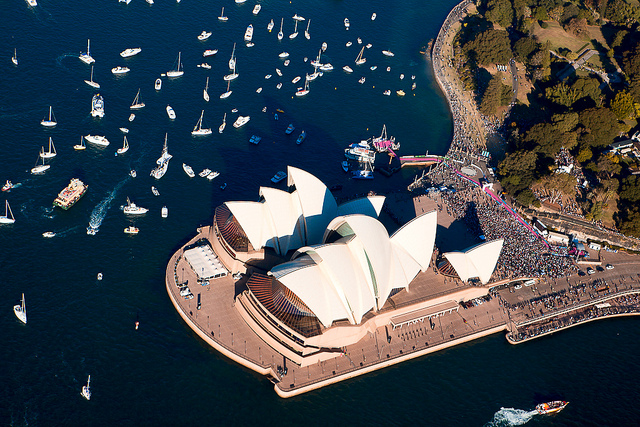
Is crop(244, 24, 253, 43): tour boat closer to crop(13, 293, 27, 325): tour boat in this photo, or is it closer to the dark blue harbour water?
the dark blue harbour water

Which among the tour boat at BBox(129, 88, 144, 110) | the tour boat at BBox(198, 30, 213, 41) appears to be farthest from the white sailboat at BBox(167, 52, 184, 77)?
the tour boat at BBox(198, 30, 213, 41)

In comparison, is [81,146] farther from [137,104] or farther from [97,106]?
[137,104]

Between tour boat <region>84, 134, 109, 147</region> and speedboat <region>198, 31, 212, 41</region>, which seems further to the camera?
speedboat <region>198, 31, 212, 41</region>

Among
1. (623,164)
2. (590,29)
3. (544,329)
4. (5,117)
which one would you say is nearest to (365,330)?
(544,329)

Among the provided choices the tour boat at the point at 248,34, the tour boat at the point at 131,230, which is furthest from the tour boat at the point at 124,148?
the tour boat at the point at 248,34

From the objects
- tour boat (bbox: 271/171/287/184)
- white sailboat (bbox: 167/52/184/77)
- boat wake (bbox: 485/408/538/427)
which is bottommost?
boat wake (bbox: 485/408/538/427)

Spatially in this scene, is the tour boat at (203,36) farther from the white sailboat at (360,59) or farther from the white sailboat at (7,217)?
the white sailboat at (7,217)
